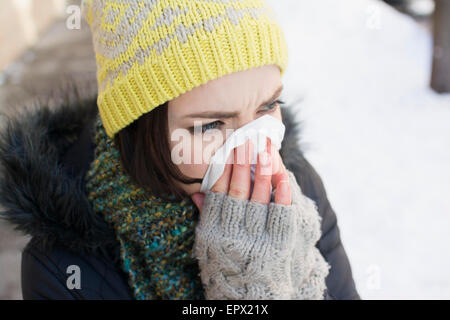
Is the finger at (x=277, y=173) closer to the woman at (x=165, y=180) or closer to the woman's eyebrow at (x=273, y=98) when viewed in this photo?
the woman at (x=165, y=180)

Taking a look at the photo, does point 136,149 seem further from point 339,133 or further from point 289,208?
point 339,133

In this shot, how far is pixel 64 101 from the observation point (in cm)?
171

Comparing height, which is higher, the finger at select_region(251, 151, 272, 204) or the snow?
the finger at select_region(251, 151, 272, 204)

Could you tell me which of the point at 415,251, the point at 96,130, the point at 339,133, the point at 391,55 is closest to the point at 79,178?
the point at 96,130

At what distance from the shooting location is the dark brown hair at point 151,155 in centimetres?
129

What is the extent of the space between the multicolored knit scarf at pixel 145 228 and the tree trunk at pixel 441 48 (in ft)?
10.5

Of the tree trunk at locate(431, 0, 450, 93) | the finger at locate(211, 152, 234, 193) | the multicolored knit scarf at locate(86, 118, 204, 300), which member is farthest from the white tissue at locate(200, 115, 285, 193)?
the tree trunk at locate(431, 0, 450, 93)

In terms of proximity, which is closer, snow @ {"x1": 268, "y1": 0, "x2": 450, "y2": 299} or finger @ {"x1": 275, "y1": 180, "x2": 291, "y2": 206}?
finger @ {"x1": 275, "y1": 180, "x2": 291, "y2": 206}

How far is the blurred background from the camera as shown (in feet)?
8.24

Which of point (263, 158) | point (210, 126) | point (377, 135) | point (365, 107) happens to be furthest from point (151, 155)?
point (365, 107)

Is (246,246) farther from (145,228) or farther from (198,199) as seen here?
(145,228)

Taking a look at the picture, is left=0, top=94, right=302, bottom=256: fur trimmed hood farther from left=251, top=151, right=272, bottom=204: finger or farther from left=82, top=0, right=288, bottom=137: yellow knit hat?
left=251, top=151, right=272, bottom=204: finger

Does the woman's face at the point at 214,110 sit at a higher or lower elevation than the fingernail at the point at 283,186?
higher

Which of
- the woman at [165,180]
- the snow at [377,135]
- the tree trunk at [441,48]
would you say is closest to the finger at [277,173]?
the woman at [165,180]
